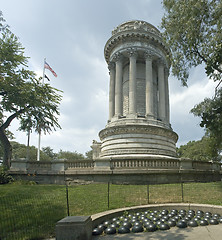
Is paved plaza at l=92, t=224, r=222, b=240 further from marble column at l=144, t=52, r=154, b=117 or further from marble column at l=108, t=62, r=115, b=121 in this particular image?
marble column at l=108, t=62, r=115, b=121

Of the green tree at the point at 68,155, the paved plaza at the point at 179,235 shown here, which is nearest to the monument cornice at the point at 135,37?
the paved plaza at the point at 179,235

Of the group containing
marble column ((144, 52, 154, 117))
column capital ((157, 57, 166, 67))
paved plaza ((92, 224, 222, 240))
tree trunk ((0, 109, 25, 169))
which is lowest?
paved plaza ((92, 224, 222, 240))

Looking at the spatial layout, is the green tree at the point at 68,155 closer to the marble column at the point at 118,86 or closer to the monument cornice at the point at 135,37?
the marble column at the point at 118,86

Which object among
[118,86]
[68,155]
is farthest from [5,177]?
[68,155]

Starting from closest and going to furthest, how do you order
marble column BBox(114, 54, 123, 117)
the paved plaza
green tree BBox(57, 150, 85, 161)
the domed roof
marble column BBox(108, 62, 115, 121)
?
1. the paved plaza
2. marble column BBox(114, 54, 123, 117)
3. the domed roof
4. marble column BBox(108, 62, 115, 121)
5. green tree BBox(57, 150, 85, 161)

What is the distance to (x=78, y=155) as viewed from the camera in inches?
2899

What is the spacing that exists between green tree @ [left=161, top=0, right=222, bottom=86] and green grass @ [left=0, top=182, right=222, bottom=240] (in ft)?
25.9

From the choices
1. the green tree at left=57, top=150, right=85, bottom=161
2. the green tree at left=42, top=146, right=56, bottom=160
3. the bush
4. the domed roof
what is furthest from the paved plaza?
the green tree at left=42, top=146, right=56, bottom=160

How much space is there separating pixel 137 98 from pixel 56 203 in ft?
69.6

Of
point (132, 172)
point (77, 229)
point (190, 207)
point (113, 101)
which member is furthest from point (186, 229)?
point (113, 101)

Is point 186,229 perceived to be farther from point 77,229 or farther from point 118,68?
point 118,68

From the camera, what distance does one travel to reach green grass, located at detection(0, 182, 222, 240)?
6.37m

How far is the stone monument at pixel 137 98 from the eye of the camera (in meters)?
23.9

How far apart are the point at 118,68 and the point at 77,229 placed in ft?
83.1
